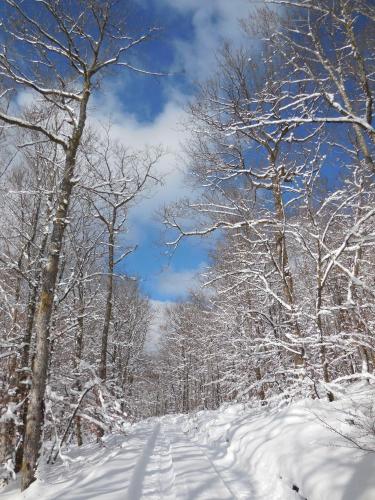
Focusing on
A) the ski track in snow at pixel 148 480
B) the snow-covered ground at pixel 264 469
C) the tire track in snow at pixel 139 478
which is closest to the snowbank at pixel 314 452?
the snow-covered ground at pixel 264 469

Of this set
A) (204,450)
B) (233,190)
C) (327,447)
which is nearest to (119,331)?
(204,450)

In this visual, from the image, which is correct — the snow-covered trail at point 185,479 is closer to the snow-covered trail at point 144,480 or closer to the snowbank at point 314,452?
the snow-covered trail at point 144,480

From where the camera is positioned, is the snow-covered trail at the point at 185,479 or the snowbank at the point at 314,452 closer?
the snowbank at the point at 314,452

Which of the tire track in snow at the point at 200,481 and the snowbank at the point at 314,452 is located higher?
the snowbank at the point at 314,452

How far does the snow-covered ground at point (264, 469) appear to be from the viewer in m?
3.95

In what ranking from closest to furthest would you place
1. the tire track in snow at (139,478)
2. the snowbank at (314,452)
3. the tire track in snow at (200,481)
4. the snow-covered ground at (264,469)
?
the snowbank at (314,452), the snow-covered ground at (264,469), the tire track in snow at (139,478), the tire track in snow at (200,481)

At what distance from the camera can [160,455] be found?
28.6 ft

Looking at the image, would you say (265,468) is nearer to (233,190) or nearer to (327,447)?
(327,447)

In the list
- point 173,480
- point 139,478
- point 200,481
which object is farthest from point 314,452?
point 139,478

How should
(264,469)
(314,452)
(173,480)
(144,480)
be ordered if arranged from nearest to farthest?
(314,452) < (264,469) < (144,480) < (173,480)

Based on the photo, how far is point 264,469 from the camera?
19.1ft

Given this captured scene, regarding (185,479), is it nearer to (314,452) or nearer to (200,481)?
(200,481)

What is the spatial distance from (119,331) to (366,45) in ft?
71.0

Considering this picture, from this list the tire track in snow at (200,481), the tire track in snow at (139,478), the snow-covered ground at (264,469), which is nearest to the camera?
the snow-covered ground at (264,469)
